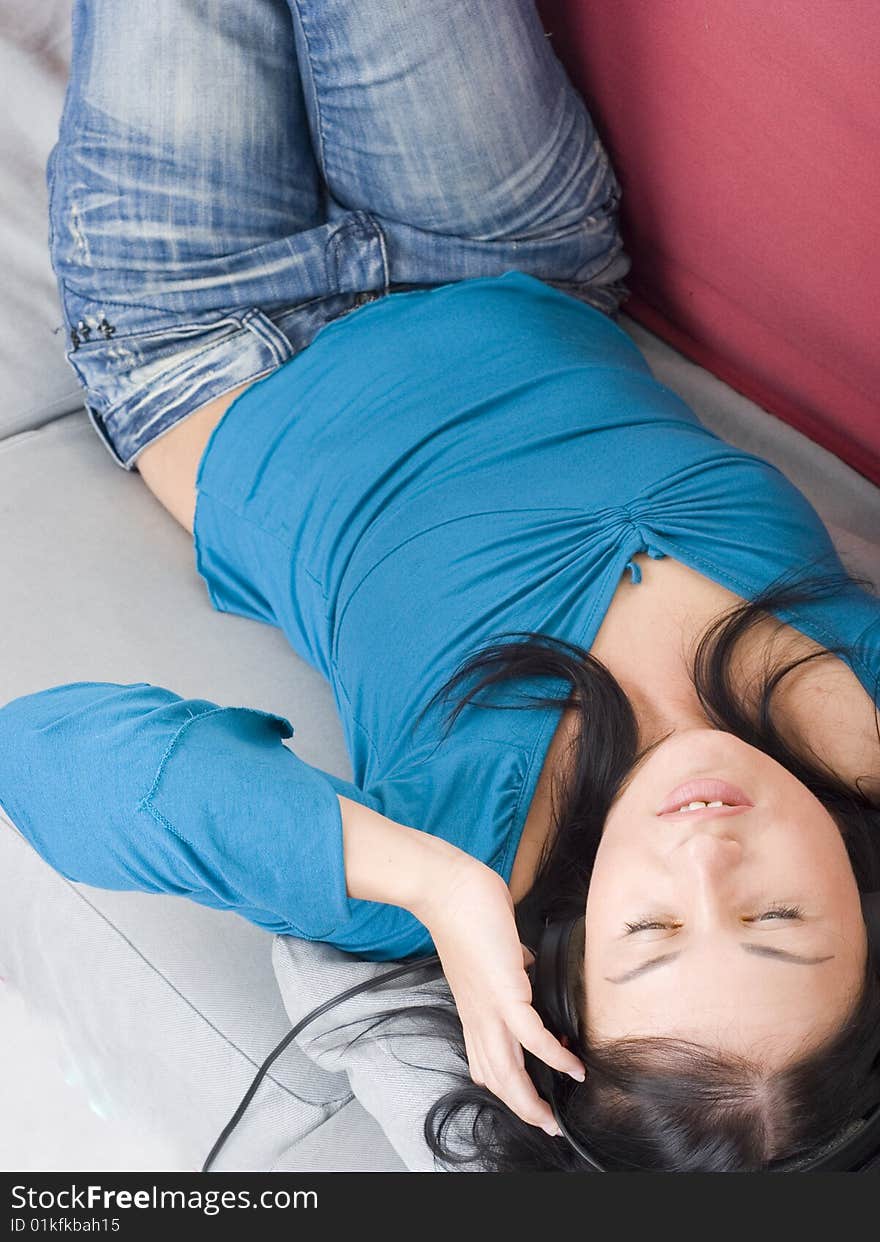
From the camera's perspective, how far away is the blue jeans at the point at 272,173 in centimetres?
132

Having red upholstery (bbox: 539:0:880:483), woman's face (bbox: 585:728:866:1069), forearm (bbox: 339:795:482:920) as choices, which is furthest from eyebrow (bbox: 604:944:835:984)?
red upholstery (bbox: 539:0:880:483)

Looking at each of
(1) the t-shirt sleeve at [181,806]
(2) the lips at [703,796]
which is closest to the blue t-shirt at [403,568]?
(1) the t-shirt sleeve at [181,806]

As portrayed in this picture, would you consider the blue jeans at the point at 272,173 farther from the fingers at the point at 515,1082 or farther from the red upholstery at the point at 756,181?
the fingers at the point at 515,1082

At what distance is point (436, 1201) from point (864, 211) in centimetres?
103

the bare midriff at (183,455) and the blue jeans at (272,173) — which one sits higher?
the blue jeans at (272,173)

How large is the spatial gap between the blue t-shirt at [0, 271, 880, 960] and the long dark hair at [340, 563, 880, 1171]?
29mm

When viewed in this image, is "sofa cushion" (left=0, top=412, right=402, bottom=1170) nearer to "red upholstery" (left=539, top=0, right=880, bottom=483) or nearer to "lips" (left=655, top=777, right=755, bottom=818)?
"lips" (left=655, top=777, right=755, bottom=818)

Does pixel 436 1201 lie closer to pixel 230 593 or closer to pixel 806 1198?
pixel 806 1198

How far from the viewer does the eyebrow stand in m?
0.89

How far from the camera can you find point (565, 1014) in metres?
0.97

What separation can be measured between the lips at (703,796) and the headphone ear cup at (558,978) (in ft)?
0.44

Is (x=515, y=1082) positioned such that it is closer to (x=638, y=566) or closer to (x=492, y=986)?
(x=492, y=986)

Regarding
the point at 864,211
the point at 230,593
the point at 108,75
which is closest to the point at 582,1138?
the point at 230,593

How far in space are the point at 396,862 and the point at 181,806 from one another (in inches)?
6.7
